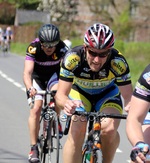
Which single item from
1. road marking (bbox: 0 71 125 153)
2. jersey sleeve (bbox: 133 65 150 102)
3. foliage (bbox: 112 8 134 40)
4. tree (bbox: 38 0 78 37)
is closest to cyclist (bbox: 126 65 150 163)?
jersey sleeve (bbox: 133 65 150 102)

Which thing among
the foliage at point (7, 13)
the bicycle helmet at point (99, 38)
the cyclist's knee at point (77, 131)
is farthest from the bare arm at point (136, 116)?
the foliage at point (7, 13)

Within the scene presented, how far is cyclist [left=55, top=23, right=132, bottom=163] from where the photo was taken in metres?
5.93

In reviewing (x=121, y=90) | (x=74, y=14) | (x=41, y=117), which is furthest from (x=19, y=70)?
(x=74, y=14)

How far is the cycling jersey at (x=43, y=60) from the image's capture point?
27.0 feet

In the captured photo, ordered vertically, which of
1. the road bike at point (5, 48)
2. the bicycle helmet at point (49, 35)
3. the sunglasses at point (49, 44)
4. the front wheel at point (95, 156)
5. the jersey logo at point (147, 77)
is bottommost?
the road bike at point (5, 48)

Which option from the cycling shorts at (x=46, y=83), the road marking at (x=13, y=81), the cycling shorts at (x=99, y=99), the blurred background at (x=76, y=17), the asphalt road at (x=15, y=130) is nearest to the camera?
the cycling shorts at (x=99, y=99)

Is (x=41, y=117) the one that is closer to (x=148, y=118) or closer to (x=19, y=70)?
(x=148, y=118)

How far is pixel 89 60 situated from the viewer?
588 centimetres

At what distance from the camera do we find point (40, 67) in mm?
8414

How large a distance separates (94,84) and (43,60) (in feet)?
6.65

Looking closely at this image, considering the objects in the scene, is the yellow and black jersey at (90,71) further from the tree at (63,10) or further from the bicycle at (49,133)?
the tree at (63,10)

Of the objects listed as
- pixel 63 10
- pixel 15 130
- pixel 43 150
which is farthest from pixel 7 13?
pixel 43 150

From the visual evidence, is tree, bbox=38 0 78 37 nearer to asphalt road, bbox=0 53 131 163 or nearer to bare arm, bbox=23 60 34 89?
asphalt road, bbox=0 53 131 163

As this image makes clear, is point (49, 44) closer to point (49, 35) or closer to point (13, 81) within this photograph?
point (49, 35)
